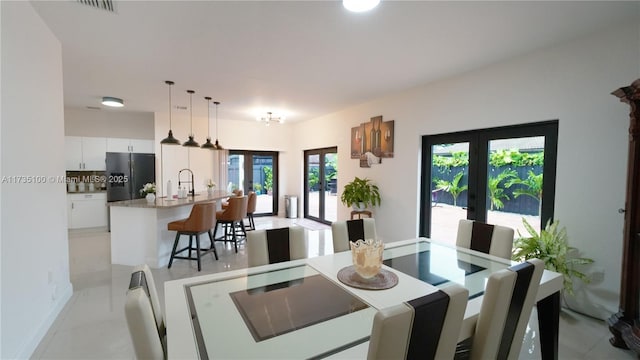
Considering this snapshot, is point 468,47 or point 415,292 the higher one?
point 468,47

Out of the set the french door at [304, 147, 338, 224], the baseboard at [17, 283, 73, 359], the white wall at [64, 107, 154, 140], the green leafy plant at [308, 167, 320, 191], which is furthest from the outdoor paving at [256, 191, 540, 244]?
the white wall at [64, 107, 154, 140]

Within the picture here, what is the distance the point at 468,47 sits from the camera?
9.68 feet

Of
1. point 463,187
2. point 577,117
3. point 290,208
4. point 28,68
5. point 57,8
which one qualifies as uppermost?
point 57,8

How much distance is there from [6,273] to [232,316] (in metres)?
1.76

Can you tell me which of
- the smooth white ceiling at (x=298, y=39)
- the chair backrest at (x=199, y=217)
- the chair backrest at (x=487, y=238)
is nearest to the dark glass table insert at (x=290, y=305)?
the chair backrest at (x=487, y=238)

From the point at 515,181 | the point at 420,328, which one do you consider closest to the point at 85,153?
the point at 420,328

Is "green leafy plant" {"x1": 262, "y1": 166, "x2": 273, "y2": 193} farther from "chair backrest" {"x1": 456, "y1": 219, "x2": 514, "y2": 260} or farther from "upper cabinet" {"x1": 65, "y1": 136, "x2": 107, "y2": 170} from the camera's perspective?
"chair backrest" {"x1": 456, "y1": 219, "x2": 514, "y2": 260}

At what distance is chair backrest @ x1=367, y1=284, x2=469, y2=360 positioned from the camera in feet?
2.81

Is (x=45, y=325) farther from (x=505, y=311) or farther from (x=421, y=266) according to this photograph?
(x=505, y=311)

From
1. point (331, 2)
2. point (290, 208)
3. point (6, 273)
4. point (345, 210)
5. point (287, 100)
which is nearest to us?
point (6, 273)

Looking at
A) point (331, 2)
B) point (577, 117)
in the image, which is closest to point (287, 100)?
point (331, 2)

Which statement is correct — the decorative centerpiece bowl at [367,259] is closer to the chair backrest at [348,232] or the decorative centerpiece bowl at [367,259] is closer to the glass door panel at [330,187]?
the chair backrest at [348,232]

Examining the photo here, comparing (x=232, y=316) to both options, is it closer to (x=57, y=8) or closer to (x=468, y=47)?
(x=57, y=8)

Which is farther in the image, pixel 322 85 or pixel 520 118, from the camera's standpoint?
pixel 322 85
